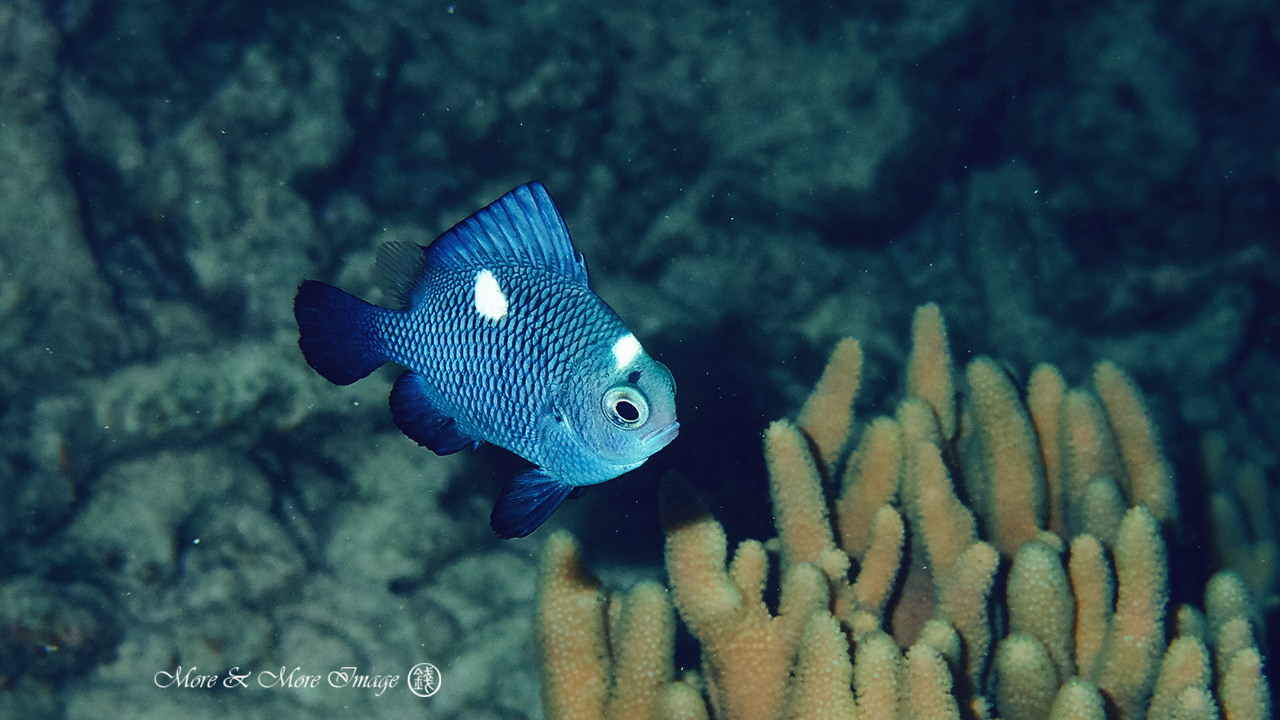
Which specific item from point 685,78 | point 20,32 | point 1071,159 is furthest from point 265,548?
point 1071,159

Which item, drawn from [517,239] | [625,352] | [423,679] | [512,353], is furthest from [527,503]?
[423,679]

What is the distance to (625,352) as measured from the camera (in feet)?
5.57

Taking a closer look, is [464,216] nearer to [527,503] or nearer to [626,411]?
[527,503]

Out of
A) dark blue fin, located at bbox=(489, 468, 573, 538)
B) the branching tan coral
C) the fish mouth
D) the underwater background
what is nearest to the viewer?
the fish mouth

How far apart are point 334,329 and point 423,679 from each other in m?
2.26

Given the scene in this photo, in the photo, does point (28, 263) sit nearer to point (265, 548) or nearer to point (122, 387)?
point (122, 387)

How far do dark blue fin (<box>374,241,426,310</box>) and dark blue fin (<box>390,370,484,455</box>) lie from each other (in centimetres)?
26

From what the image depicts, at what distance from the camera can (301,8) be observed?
3574 millimetres

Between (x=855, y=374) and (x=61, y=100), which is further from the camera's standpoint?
(x=61, y=100)

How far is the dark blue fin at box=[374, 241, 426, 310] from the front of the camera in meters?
2.08

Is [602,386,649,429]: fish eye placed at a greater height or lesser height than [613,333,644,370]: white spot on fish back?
lesser

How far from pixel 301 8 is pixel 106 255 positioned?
1.65 m

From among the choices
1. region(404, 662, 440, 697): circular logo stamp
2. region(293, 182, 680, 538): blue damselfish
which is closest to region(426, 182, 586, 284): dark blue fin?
region(293, 182, 680, 538): blue damselfish

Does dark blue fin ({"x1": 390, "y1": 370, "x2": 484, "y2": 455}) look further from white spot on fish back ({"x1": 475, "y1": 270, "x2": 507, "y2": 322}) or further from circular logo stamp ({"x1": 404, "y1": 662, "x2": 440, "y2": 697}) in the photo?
circular logo stamp ({"x1": 404, "y1": 662, "x2": 440, "y2": 697})
